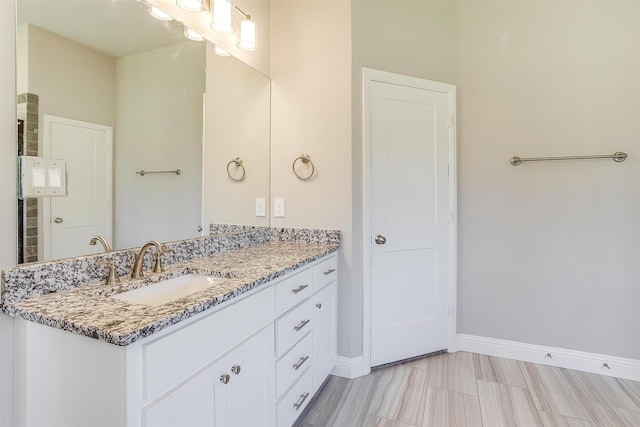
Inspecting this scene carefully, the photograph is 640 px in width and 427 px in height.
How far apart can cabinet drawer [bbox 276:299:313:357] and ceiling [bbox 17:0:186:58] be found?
1.33 metres

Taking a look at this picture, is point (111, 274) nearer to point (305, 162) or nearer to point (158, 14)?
point (158, 14)

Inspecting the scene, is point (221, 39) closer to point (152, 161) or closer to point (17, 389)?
point (152, 161)

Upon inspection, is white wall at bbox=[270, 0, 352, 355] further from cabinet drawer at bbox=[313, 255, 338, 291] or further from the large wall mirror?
the large wall mirror

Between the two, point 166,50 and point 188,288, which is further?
point 166,50

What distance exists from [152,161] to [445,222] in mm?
1948

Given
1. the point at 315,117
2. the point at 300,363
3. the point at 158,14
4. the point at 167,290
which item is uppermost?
the point at 158,14

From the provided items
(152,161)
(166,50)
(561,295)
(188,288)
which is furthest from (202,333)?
(561,295)

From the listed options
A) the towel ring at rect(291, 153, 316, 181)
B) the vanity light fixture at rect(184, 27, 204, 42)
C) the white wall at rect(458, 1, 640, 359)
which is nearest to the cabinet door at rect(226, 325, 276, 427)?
the towel ring at rect(291, 153, 316, 181)

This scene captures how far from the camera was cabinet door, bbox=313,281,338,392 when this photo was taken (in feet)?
5.82

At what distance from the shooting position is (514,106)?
91.0 inches

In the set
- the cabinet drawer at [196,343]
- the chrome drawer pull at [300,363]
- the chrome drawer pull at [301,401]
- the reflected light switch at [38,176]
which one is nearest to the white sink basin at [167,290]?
the cabinet drawer at [196,343]

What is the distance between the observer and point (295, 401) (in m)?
1.54

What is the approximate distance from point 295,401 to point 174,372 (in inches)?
34.5

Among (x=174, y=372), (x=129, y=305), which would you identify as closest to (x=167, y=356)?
(x=174, y=372)
